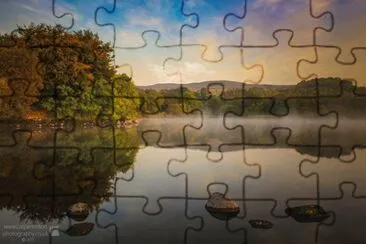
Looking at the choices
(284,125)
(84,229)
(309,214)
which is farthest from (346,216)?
(84,229)

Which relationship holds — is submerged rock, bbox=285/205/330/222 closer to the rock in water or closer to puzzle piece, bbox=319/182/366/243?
puzzle piece, bbox=319/182/366/243

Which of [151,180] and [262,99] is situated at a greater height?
[262,99]

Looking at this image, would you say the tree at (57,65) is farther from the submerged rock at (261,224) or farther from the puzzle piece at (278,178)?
the submerged rock at (261,224)

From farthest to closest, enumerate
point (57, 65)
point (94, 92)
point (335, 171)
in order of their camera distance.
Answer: point (57, 65), point (94, 92), point (335, 171)

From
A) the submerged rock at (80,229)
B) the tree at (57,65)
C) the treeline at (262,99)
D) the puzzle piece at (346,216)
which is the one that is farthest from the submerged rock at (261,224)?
the tree at (57,65)

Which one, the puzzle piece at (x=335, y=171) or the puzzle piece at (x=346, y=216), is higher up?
the puzzle piece at (x=335, y=171)

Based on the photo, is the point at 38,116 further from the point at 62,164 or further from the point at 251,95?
the point at 251,95

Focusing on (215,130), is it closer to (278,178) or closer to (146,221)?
(278,178)
